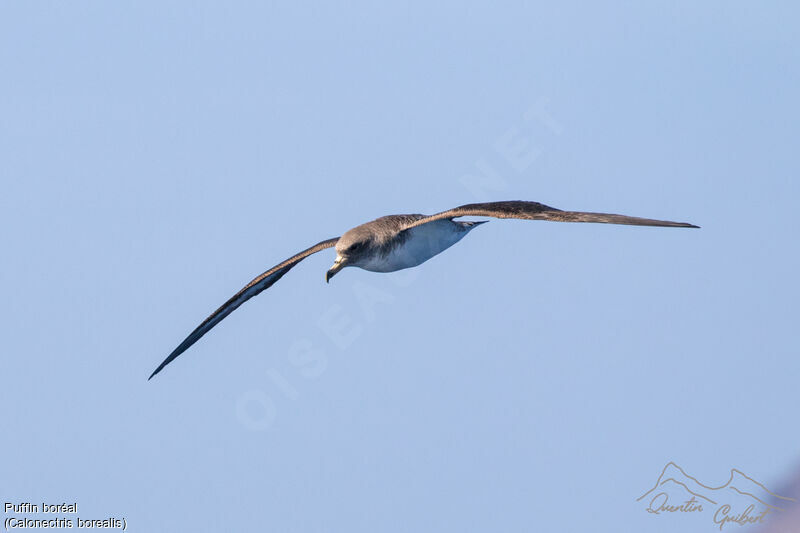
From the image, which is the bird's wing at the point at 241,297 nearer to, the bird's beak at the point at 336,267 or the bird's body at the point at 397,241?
the bird's body at the point at 397,241

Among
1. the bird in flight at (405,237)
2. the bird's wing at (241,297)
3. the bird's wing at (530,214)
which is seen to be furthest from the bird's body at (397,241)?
the bird's wing at (241,297)

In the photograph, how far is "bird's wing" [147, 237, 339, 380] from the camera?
68.6 ft

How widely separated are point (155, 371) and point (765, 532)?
1369 cm

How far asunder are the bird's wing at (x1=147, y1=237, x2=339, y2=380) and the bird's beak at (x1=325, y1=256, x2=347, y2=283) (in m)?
2.05

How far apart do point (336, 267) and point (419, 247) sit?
1.81 metres

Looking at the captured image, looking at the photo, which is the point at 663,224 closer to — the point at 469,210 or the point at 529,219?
the point at 529,219

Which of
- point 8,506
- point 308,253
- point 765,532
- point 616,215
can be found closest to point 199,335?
point 308,253

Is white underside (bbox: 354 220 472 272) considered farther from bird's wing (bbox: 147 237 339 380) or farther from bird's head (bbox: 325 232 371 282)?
bird's wing (bbox: 147 237 339 380)

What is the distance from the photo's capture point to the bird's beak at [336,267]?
18.5 meters

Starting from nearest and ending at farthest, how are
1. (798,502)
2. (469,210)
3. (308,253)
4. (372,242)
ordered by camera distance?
(469,210) < (372,242) < (308,253) < (798,502)

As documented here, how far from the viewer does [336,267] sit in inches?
732

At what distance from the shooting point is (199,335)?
887 inches

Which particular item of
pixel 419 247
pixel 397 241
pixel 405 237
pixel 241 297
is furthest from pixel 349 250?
pixel 241 297

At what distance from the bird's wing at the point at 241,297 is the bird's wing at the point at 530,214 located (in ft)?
11.9
